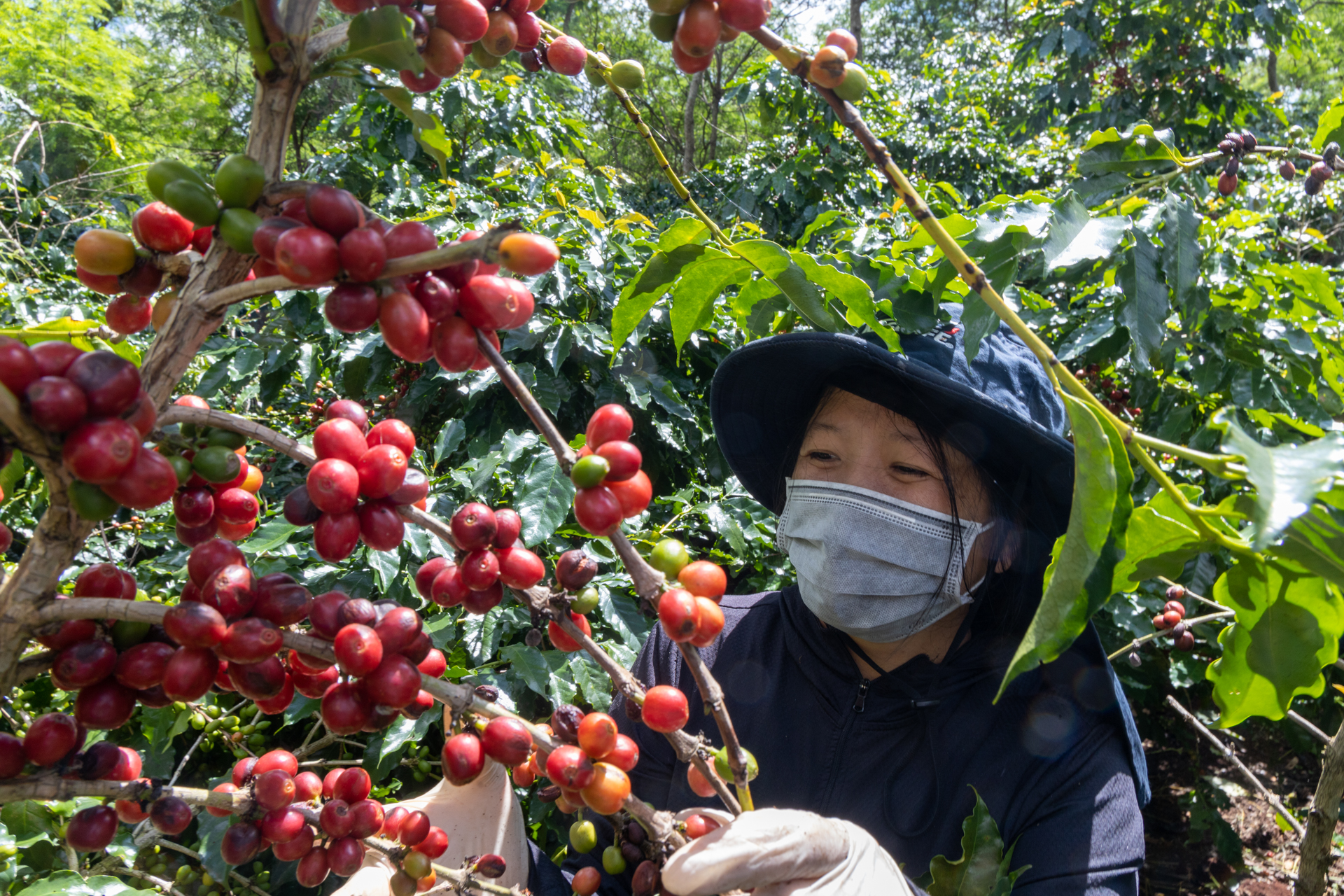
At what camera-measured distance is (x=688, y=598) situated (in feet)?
2.68

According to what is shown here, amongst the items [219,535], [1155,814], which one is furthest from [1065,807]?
[1155,814]

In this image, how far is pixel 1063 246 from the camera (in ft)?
4.72

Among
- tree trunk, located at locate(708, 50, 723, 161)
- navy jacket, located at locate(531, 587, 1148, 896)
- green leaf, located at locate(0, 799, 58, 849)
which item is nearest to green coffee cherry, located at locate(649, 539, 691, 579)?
navy jacket, located at locate(531, 587, 1148, 896)

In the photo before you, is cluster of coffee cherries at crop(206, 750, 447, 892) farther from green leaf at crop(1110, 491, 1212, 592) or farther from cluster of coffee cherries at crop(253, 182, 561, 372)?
green leaf at crop(1110, 491, 1212, 592)

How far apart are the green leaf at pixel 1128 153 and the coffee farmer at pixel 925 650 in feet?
1.34

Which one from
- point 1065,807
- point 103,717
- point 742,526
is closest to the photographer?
point 103,717

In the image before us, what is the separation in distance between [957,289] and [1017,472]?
1.58 ft

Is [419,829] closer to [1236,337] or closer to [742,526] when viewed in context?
[742,526]

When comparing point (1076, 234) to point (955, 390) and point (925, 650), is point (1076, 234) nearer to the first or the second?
point (955, 390)

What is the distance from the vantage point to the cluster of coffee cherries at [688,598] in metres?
0.80

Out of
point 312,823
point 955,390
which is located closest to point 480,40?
point 312,823

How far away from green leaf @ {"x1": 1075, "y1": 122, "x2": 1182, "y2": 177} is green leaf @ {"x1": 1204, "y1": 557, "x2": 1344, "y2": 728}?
1.13 meters

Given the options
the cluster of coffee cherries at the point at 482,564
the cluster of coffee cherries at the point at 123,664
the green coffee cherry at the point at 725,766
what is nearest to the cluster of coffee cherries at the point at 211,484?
the cluster of coffee cherries at the point at 123,664

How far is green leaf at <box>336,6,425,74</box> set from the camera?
2.09 ft
